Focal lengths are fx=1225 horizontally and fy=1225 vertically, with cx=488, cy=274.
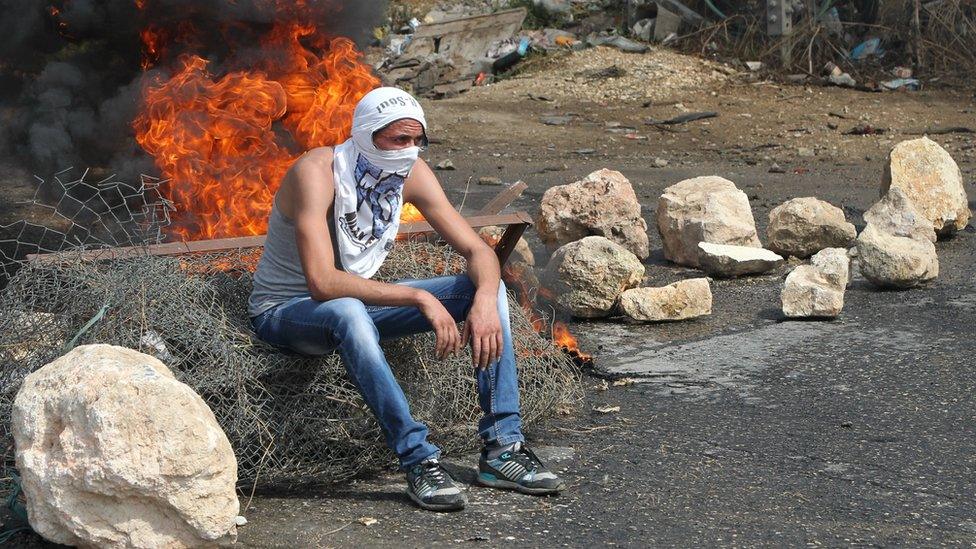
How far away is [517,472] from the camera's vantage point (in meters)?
4.55

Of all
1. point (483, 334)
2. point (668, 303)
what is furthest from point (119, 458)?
point (668, 303)

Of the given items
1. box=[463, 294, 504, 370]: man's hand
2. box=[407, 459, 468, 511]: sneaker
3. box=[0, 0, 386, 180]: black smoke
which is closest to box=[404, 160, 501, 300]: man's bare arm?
box=[463, 294, 504, 370]: man's hand

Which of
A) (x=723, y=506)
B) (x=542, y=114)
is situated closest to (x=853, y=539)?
(x=723, y=506)

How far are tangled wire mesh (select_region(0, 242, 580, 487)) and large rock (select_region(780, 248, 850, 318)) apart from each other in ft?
9.02

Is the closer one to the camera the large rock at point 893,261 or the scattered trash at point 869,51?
the large rock at point 893,261

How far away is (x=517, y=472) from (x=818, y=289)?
3.18 meters

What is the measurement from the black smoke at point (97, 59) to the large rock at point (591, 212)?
192cm

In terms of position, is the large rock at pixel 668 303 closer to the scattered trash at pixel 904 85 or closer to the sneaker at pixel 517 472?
the sneaker at pixel 517 472

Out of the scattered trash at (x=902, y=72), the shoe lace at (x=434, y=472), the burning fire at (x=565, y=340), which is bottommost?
the burning fire at (x=565, y=340)

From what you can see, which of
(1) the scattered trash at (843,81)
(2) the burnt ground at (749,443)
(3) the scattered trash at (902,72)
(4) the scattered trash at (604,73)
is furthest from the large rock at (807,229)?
(3) the scattered trash at (902,72)

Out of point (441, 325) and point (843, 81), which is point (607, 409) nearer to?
point (441, 325)

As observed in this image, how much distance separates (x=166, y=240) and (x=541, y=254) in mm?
2929

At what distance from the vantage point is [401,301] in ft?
14.8

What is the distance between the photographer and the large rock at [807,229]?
27.7 ft
